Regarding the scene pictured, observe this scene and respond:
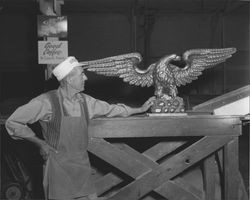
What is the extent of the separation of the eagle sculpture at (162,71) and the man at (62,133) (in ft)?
1.34

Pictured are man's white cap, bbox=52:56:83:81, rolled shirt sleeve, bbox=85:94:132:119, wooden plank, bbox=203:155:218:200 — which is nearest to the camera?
man's white cap, bbox=52:56:83:81

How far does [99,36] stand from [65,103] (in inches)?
297

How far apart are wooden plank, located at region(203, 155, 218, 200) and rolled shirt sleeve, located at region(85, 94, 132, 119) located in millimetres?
1039

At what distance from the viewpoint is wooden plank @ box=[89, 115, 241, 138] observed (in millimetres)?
3521

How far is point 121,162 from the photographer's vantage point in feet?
11.8

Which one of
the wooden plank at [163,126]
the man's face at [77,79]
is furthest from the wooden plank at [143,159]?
the man's face at [77,79]

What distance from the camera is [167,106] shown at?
12.2ft

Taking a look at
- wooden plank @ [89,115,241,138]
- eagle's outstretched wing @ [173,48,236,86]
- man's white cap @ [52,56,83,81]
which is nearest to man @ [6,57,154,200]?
man's white cap @ [52,56,83,81]

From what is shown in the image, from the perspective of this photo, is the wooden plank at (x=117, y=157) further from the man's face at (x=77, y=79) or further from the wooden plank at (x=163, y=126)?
the man's face at (x=77, y=79)

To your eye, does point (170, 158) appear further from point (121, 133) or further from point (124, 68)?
point (124, 68)

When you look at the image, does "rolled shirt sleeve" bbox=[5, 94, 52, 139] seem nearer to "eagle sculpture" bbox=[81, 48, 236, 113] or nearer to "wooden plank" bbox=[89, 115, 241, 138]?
"wooden plank" bbox=[89, 115, 241, 138]

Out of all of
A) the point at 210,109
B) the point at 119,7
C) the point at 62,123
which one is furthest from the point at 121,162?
the point at 119,7

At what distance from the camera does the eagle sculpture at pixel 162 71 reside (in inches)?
146

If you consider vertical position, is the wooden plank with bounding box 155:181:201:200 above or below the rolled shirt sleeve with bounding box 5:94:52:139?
below
